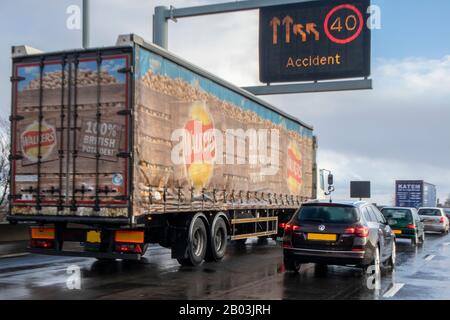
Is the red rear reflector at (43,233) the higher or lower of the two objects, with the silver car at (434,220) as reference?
higher

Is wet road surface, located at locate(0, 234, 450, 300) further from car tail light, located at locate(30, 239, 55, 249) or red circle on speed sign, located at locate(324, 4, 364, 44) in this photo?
red circle on speed sign, located at locate(324, 4, 364, 44)

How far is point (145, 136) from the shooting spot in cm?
1012

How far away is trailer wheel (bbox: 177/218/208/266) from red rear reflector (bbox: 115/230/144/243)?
4.92 ft

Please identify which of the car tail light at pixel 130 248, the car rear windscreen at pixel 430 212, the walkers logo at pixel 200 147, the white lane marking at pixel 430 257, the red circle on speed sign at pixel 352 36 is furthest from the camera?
the car rear windscreen at pixel 430 212

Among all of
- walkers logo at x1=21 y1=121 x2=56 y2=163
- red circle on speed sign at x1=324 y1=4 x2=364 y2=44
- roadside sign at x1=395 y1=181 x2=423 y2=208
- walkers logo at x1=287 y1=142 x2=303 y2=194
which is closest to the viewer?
walkers logo at x1=21 y1=121 x2=56 y2=163

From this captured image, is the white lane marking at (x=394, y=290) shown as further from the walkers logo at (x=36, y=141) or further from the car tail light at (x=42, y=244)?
the walkers logo at (x=36, y=141)

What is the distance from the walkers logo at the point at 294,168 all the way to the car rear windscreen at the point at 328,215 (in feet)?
25.1

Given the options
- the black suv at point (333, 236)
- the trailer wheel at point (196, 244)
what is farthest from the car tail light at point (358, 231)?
the trailer wheel at point (196, 244)

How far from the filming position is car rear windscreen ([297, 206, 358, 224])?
10.6 m

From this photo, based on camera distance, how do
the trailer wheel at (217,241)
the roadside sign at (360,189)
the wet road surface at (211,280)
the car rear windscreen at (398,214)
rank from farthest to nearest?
the roadside sign at (360,189)
the car rear windscreen at (398,214)
the trailer wheel at (217,241)
the wet road surface at (211,280)

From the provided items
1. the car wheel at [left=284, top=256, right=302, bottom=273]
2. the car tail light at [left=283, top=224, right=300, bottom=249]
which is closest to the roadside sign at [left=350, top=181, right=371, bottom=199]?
the car wheel at [left=284, top=256, right=302, bottom=273]

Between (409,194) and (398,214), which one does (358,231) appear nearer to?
(398,214)

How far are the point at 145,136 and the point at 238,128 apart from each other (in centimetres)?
449

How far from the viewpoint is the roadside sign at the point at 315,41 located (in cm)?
1802
